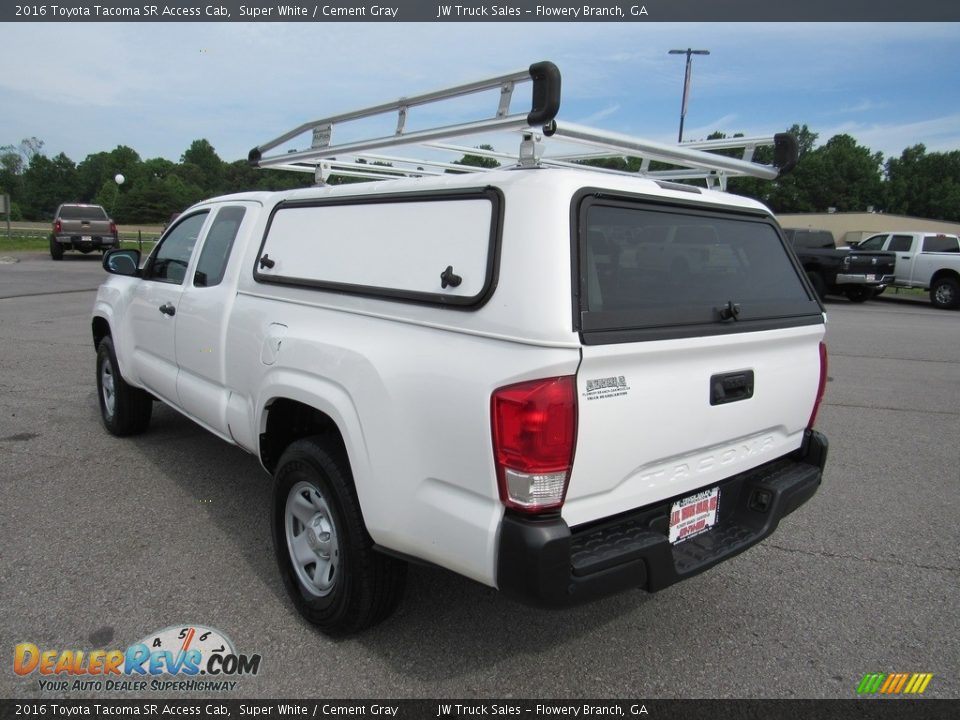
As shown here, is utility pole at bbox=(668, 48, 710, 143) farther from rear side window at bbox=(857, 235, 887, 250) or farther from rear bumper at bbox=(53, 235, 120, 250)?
rear bumper at bbox=(53, 235, 120, 250)

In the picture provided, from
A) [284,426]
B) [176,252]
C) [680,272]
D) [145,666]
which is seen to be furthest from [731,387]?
[176,252]

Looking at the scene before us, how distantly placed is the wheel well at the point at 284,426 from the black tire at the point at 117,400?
2.38 m

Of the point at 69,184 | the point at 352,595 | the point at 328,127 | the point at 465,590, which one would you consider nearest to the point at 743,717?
the point at 465,590

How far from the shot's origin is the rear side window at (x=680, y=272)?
89.3 inches

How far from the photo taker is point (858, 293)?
62.7 feet

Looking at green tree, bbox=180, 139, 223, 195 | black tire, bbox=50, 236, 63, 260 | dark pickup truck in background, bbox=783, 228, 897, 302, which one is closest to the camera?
dark pickup truck in background, bbox=783, 228, 897, 302

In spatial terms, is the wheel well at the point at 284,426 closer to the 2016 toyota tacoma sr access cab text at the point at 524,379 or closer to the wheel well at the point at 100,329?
the 2016 toyota tacoma sr access cab text at the point at 524,379

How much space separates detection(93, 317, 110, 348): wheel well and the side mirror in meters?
0.71

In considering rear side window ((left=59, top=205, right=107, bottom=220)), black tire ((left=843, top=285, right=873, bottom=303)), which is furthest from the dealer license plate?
rear side window ((left=59, top=205, right=107, bottom=220))

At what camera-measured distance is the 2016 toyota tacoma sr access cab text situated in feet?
6.83

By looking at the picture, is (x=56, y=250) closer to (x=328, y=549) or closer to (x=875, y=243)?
(x=328, y=549)

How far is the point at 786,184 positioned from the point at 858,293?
61.2 meters

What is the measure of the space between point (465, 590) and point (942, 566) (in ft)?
8.20

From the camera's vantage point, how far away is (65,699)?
8.06ft
